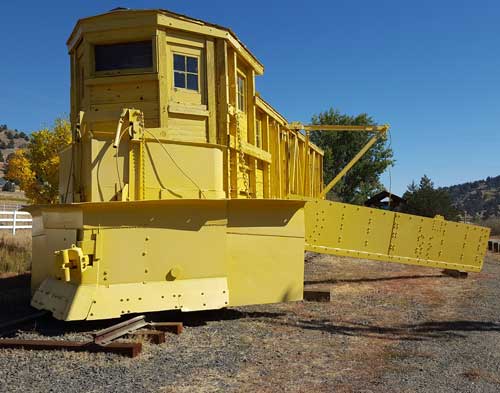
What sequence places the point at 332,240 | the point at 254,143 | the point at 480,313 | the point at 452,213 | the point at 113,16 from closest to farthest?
the point at 113,16 < the point at 480,313 < the point at 254,143 < the point at 332,240 < the point at 452,213

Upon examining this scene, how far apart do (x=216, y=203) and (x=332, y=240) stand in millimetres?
3899

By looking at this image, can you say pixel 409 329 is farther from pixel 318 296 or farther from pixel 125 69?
pixel 125 69

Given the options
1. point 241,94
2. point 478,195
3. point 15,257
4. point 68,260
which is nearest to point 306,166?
point 241,94

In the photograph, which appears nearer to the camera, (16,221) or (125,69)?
(125,69)

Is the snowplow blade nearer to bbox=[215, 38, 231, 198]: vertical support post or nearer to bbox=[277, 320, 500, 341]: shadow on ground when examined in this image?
bbox=[277, 320, 500, 341]: shadow on ground

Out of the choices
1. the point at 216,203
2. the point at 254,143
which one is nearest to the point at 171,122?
the point at 216,203

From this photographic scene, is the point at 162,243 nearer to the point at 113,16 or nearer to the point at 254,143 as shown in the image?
the point at 254,143

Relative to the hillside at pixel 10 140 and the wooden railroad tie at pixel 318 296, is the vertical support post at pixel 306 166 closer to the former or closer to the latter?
the wooden railroad tie at pixel 318 296

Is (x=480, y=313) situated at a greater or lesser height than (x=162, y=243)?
lesser

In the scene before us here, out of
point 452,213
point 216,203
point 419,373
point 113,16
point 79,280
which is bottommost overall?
point 452,213

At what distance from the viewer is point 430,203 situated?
33.3m

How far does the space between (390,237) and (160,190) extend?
5.84 meters

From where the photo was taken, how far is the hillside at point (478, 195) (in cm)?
8596

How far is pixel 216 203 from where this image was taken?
22.4 feet
